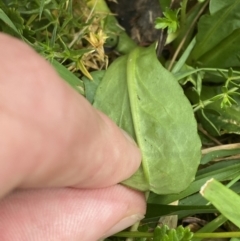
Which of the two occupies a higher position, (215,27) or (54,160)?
(54,160)

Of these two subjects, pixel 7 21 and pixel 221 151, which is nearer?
pixel 7 21

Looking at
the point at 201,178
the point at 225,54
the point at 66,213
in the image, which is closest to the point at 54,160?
the point at 66,213

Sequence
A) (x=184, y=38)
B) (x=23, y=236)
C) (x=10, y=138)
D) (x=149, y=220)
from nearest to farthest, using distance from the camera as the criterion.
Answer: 1. (x=10, y=138)
2. (x=23, y=236)
3. (x=149, y=220)
4. (x=184, y=38)

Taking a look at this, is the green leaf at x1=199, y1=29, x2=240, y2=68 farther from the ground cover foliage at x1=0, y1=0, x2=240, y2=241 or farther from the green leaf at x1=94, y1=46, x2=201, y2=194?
the green leaf at x1=94, y1=46, x2=201, y2=194

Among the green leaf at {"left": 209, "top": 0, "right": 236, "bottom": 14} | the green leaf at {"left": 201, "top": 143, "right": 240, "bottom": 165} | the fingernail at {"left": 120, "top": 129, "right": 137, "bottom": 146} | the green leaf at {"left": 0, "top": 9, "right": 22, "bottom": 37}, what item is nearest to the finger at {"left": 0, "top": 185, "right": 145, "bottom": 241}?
the fingernail at {"left": 120, "top": 129, "right": 137, "bottom": 146}

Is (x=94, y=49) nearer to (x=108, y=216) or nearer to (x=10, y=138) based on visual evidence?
(x=108, y=216)

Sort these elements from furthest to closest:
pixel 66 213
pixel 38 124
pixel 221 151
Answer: pixel 221 151, pixel 66 213, pixel 38 124

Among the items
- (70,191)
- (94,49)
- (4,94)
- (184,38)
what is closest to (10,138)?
(4,94)

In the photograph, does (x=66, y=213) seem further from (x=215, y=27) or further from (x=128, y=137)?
(x=215, y=27)
